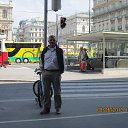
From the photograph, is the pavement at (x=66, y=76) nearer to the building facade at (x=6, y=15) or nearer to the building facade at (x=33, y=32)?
the building facade at (x=6, y=15)

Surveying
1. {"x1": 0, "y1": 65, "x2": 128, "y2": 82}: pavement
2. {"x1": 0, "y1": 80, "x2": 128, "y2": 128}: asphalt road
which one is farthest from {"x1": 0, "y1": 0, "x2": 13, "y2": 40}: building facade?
{"x1": 0, "y1": 80, "x2": 128, "y2": 128}: asphalt road

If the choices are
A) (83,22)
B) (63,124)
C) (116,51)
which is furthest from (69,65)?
(83,22)

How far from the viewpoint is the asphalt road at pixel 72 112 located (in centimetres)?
750

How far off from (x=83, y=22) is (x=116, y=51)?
98.0m

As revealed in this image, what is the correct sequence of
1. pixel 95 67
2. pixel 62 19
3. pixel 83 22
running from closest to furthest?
1. pixel 62 19
2. pixel 95 67
3. pixel 83 22

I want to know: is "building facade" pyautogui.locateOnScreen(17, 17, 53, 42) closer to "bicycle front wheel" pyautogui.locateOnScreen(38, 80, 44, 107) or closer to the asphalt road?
the asphalt road

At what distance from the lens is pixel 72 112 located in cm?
891

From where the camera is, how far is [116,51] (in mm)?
24812

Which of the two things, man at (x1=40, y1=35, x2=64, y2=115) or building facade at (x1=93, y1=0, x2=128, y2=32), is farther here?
building facade at (x1=93, y1=0, x2=128, y2=32)

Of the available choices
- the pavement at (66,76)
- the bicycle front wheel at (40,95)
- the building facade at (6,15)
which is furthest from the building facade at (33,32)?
the bicycle front wheel at (40,95)

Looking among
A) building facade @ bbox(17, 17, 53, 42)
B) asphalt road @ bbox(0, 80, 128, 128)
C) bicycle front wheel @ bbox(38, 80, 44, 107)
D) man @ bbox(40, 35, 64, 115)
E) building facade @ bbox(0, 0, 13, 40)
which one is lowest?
asphalt road @ bbox(0, 80, 128, 128)

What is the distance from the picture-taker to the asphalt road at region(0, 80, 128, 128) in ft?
24.6

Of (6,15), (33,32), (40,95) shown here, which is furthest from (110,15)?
(40,95)

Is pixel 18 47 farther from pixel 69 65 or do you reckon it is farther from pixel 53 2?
pixel 53 2
